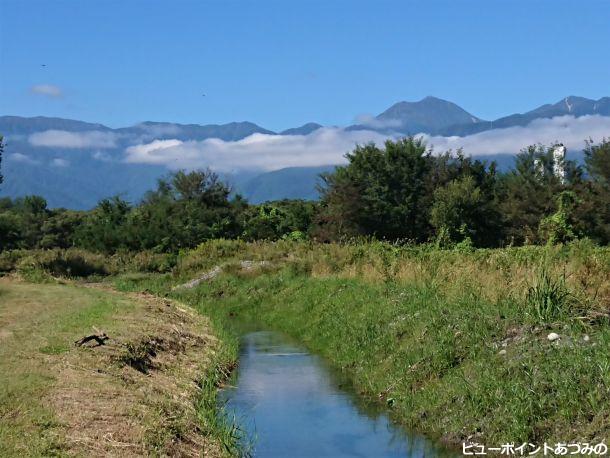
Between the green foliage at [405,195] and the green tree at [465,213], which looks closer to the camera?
the green tree at [465,213]

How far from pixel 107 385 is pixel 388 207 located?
59.0 m

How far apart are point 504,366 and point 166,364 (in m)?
8.08

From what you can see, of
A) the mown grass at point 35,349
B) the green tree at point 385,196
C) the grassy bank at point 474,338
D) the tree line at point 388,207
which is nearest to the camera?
the mown grass at point 35,349

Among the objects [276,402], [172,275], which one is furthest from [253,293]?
[276,402]

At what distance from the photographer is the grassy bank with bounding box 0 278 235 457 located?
34.1 ft

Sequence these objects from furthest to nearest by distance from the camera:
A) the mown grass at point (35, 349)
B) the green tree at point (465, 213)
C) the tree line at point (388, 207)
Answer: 1. the green tree at point (465, 213)
2. the tree line at point (388, 207)
3. the mown grass at point (35, 349)

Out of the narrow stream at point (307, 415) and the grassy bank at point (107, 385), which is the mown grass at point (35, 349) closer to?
the grassy bank at point (107, 385)

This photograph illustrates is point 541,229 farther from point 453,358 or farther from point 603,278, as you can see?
point 453,358

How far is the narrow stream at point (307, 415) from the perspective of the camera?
1298 cm

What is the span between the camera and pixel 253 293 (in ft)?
120

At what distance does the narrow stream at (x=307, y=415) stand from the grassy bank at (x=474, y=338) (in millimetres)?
510

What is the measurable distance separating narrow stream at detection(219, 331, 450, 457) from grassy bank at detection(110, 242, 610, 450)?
51cm

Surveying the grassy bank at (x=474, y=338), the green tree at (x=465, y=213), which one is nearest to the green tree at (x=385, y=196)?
the green tree at (x=465, y=213)

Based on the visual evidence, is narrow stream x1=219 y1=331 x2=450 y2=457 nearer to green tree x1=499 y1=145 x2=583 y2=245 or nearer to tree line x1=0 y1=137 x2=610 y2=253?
tree line x1=0 y1=137 x2=610 y2=253
